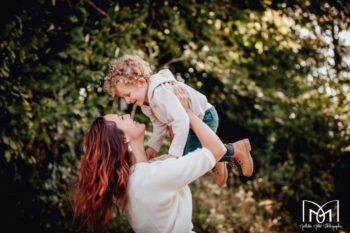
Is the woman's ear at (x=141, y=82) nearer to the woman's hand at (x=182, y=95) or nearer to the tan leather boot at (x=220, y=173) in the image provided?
the woman's hand at (x=182, y=95)

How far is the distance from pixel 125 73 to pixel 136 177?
83 centimetres

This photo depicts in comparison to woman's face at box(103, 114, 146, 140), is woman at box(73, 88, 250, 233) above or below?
below

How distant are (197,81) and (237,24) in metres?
1.29

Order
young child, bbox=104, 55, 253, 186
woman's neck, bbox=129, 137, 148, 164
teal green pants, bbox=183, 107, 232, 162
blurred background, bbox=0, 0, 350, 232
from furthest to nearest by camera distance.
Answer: blurred background, bbox=0, 0, 350, 232 → teal green pants, bbox=183, 107, 232, 162 → young child, bbox=104, 55, 253, 186 → woman's neck, bbox=129, 137, 148, 164

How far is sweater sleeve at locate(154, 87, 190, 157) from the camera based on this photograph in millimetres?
1948

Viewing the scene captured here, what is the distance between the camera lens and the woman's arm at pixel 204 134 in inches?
70.4

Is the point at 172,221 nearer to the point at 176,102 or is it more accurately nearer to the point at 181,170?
the point at 181,170

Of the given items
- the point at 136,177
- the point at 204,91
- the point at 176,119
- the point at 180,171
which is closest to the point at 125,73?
the point at 176,119

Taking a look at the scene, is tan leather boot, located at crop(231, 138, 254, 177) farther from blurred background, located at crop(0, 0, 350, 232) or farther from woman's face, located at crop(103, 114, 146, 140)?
woman's face, located at crop(103, 114, 146, 140)

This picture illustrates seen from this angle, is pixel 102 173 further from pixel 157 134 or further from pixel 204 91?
pixel 204 91

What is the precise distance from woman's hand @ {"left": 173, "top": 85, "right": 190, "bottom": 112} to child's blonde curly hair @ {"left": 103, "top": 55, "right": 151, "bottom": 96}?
11.4 inches

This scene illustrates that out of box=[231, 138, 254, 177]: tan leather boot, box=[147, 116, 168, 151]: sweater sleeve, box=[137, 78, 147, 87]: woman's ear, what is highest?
box=[137, 78, 147, 87]: woman's ear

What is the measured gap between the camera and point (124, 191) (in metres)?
1.76

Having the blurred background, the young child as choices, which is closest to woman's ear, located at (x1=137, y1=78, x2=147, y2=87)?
the young child
